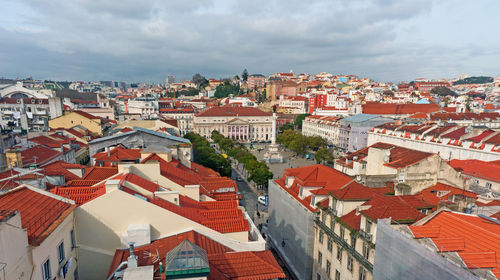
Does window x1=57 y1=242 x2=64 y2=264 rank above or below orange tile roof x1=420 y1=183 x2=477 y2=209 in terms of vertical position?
above

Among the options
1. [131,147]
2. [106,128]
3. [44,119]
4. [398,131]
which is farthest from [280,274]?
[44,119]

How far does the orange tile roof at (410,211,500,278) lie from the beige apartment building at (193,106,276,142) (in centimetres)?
9829

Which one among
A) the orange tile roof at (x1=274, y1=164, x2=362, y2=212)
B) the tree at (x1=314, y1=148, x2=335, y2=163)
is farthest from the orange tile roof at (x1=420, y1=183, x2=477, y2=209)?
the tree at (x1=314, y1=148, x2=335, y2=163)

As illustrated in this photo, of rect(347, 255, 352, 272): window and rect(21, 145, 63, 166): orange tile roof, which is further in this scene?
rect(21, 145, 63, 166): orange tile roof

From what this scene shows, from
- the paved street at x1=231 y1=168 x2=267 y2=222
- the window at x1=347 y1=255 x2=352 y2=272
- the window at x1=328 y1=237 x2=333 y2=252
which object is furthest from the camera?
the paved street at x1=231 y1=168 x2=267 y2=222

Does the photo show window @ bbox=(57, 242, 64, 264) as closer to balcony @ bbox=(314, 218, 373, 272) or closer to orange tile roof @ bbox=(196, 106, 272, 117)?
balcony @ bbox=(314, 218, 373, 272)

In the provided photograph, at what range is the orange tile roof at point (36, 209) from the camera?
9305 millimetres

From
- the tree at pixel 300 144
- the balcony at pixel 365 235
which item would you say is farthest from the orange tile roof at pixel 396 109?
the balcony at pixel 365 235

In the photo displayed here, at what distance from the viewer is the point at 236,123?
384ft

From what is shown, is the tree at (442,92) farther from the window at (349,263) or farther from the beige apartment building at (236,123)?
the window at (349,263)

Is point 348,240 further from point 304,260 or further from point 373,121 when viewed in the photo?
point 373,121

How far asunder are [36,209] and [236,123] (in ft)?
351

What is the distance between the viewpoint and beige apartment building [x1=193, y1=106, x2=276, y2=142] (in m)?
116

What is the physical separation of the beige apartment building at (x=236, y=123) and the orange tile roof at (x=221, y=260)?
100 m
